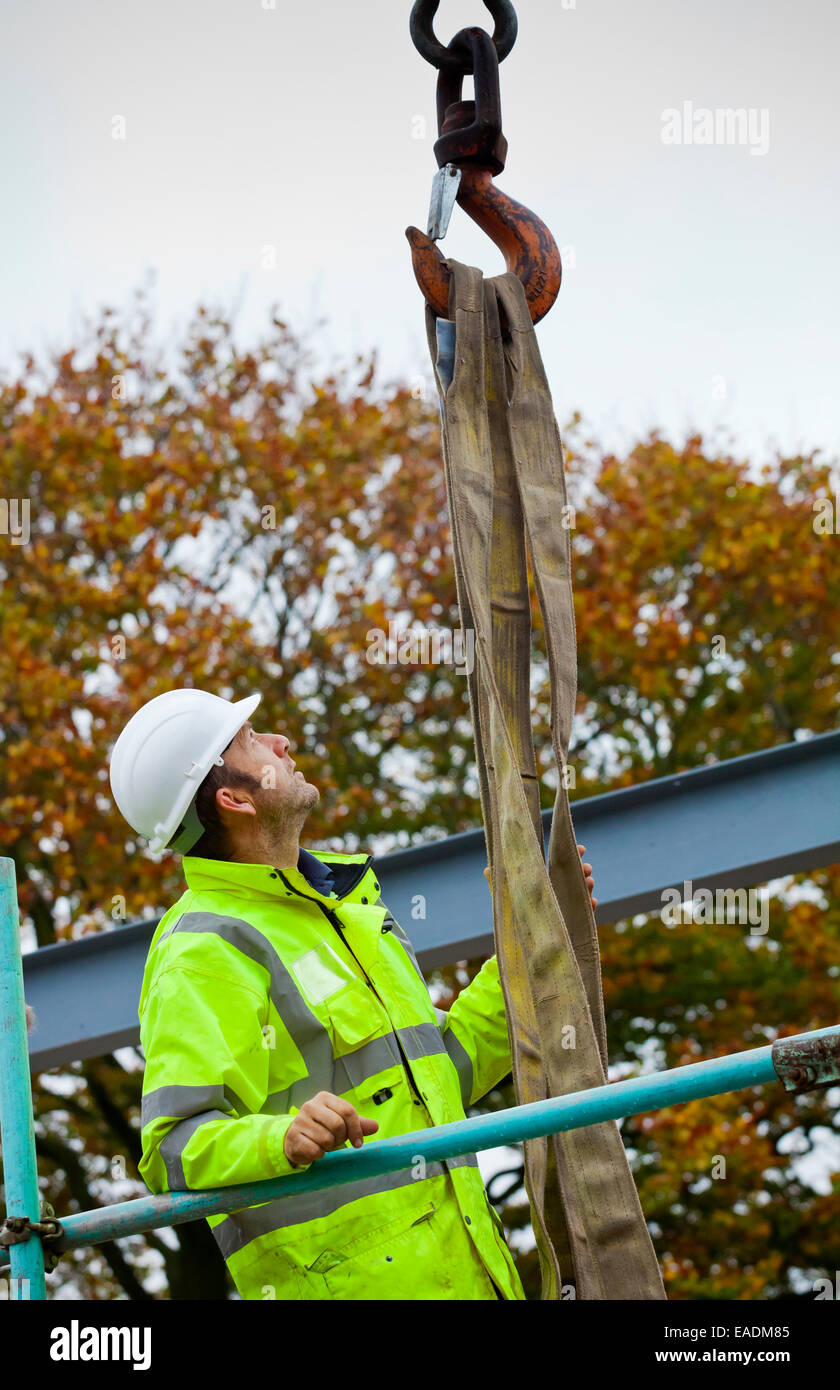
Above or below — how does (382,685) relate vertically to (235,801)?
above

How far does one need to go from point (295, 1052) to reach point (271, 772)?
69 centimetres

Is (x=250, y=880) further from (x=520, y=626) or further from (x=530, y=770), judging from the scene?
(x=520, y=626)

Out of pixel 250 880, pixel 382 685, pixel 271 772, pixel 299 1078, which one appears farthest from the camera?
pixel 382 685

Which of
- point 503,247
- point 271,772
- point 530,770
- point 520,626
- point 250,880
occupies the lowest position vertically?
point 250,880

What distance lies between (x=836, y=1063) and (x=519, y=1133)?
0.52 m

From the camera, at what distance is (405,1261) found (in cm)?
279

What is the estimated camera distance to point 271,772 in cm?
334

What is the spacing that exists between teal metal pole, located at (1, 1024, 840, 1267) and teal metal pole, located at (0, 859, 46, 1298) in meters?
0.09

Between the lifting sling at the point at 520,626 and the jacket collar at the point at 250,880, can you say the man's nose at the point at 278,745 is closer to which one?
the jacket collar at the point at 250,880

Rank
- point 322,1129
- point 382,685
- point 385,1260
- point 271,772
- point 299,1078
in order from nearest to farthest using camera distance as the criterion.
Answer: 1. point 322,1129
2. point 385,1260
3. point 299,1078
4. point 271,772
5. point 382,685

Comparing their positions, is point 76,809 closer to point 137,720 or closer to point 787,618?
point 787,618

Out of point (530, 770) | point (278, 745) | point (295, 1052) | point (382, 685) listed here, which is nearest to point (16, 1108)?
point (295, 1052)

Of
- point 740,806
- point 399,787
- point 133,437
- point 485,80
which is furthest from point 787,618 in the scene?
point 485,80

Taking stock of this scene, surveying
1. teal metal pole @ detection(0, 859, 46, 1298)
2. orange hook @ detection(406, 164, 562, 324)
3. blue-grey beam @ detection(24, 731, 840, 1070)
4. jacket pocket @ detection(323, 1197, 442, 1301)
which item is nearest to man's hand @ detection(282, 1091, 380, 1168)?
jacket pocket @ detection(323, 1197, 442, 1301)
